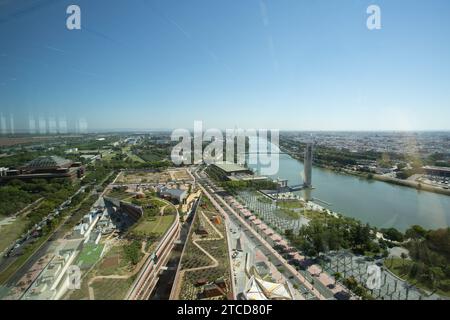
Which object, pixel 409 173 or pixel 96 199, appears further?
pixel 409 173

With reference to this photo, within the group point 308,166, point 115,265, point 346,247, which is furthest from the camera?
point 308,166

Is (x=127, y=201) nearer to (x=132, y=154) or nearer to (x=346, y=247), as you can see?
(x=346, y=247)

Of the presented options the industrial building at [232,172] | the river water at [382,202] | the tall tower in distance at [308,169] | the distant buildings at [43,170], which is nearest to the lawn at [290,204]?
the river water at [382,202]

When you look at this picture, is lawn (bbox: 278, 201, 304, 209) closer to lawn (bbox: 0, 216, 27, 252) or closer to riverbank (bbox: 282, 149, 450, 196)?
riverbank (bbox: 282, 149, 450, 196)

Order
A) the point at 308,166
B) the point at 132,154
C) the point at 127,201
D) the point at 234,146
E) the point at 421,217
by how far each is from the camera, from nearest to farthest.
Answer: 1. the point at 421,217
2. the point at 127,201
3. the point at 308,166
4. the point at 132,154
5. the point at 234,146

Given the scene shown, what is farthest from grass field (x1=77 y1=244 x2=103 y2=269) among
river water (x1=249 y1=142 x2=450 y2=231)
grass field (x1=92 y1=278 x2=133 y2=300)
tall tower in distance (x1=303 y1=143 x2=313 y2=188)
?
tall tower in distance (x1=303 y1=143 x2=313 y2=188)
